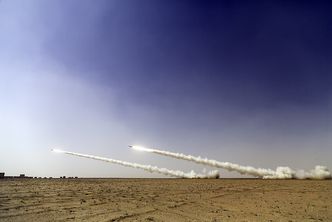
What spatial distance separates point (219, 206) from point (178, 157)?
2960 centimetres

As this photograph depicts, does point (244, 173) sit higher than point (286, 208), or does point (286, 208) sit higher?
point (244, 173)

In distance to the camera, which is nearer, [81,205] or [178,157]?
[81,205]

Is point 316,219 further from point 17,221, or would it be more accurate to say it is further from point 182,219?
point 17,221

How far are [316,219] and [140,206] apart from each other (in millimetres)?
9875

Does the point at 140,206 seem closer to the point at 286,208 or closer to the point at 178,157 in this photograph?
the point at 286,208

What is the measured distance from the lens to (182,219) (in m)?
16.5

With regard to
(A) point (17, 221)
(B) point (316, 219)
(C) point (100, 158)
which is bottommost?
(A) point (17, 221)

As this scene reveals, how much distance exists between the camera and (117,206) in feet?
66.7

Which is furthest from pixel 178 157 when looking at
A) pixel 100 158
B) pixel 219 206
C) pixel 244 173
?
pixel 219 206

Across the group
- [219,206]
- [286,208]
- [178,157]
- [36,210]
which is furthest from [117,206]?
[178,157]

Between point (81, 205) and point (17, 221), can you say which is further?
point (81, 205)

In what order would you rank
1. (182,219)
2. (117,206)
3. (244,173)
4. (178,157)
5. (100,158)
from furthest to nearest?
(244,173) < (100,158) < (178,157) < (117,206) < (182,219)

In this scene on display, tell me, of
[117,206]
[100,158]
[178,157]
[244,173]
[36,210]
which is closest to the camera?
[36,210]

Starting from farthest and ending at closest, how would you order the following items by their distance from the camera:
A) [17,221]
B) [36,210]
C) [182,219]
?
[36,210], [182,219], [17,221]
